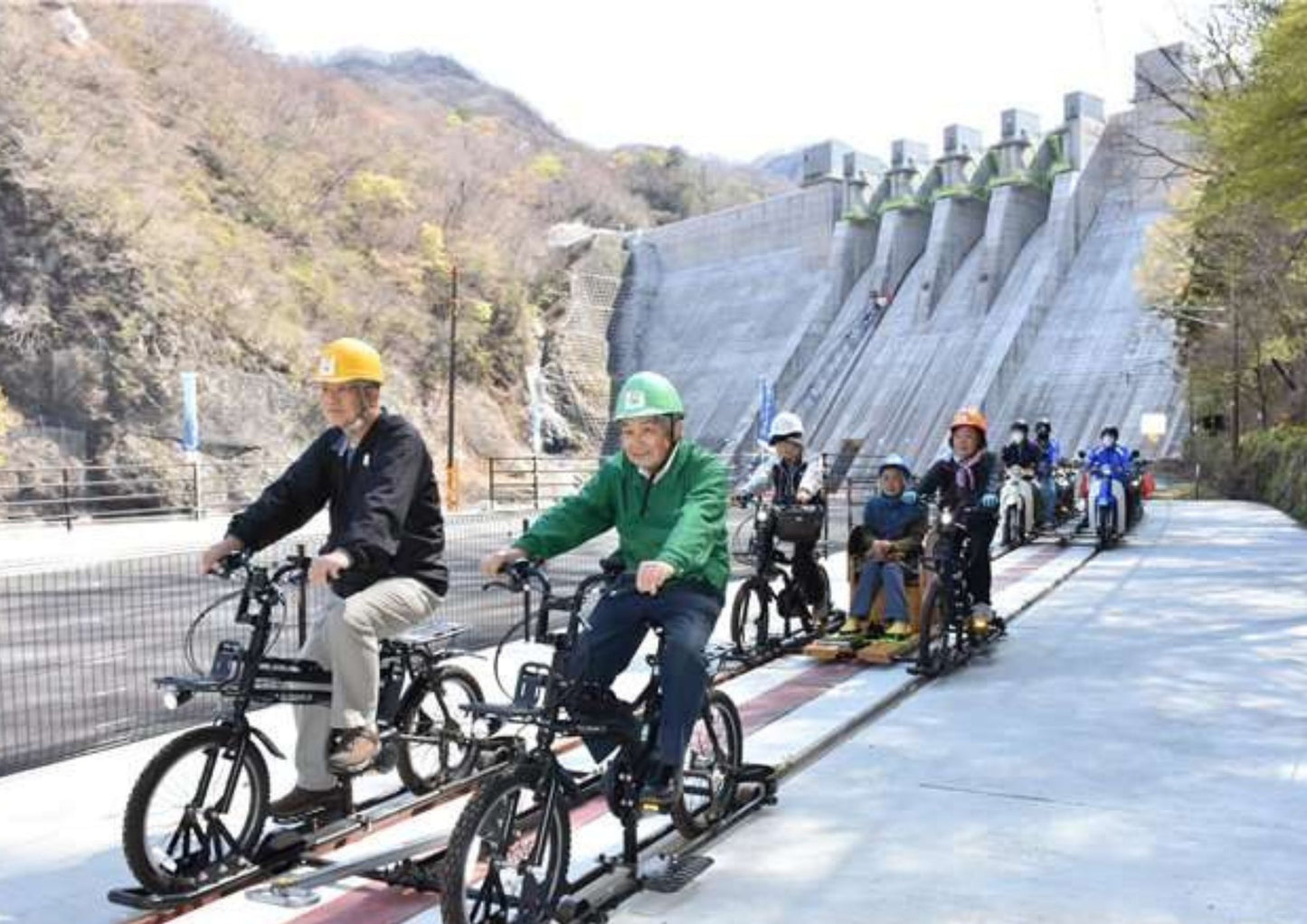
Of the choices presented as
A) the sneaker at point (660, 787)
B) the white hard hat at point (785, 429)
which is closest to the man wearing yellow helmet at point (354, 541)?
the sneaker at point (660, 787)

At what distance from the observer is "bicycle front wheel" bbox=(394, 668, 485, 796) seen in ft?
15.2

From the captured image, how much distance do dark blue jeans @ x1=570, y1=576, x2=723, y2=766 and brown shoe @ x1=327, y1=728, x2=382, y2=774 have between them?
78 centimetres

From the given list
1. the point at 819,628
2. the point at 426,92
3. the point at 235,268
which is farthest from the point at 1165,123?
the point at 426,92

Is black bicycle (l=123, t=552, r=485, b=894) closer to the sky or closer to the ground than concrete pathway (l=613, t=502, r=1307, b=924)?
closer to the sky

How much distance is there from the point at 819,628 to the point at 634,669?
1.54 meters

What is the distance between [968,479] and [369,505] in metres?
5.16

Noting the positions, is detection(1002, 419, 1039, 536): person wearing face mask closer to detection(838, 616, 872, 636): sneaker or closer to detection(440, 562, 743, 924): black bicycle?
detection(838, 616, 872, 636): sneaker

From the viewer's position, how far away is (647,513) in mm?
4102

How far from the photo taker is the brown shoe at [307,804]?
4188mm

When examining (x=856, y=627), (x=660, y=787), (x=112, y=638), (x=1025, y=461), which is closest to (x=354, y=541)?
(x=660, y=787)

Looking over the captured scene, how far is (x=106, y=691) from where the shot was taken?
7.73 metres

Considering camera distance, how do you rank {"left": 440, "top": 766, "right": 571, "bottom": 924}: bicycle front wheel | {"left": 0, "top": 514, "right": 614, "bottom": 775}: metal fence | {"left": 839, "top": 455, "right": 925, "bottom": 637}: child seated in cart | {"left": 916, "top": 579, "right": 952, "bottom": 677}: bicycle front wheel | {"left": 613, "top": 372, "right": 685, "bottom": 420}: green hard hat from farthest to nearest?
{"left": 839, "top": 455, "right": 925, "bottom": 637}: child seated in cart, {"left": 916, "top": 579, "right": 952, "bottom": 677}: bicycle front wheel, {"left": 0, "top": 514, "right": 614, "bottom": 775}: metal fence, {"left": 613, "top": 372, "right": 685, "bottom": 420}: green hard hat, {"left": 440, "top": 766, "right": 571, "bottom": 924}: bicycle front wheel

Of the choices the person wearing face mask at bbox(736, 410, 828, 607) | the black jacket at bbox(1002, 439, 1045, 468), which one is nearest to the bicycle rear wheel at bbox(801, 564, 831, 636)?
the person wearing face mask at bbox(736, 410, 828, 607)

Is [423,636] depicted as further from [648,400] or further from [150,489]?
[150,489]
